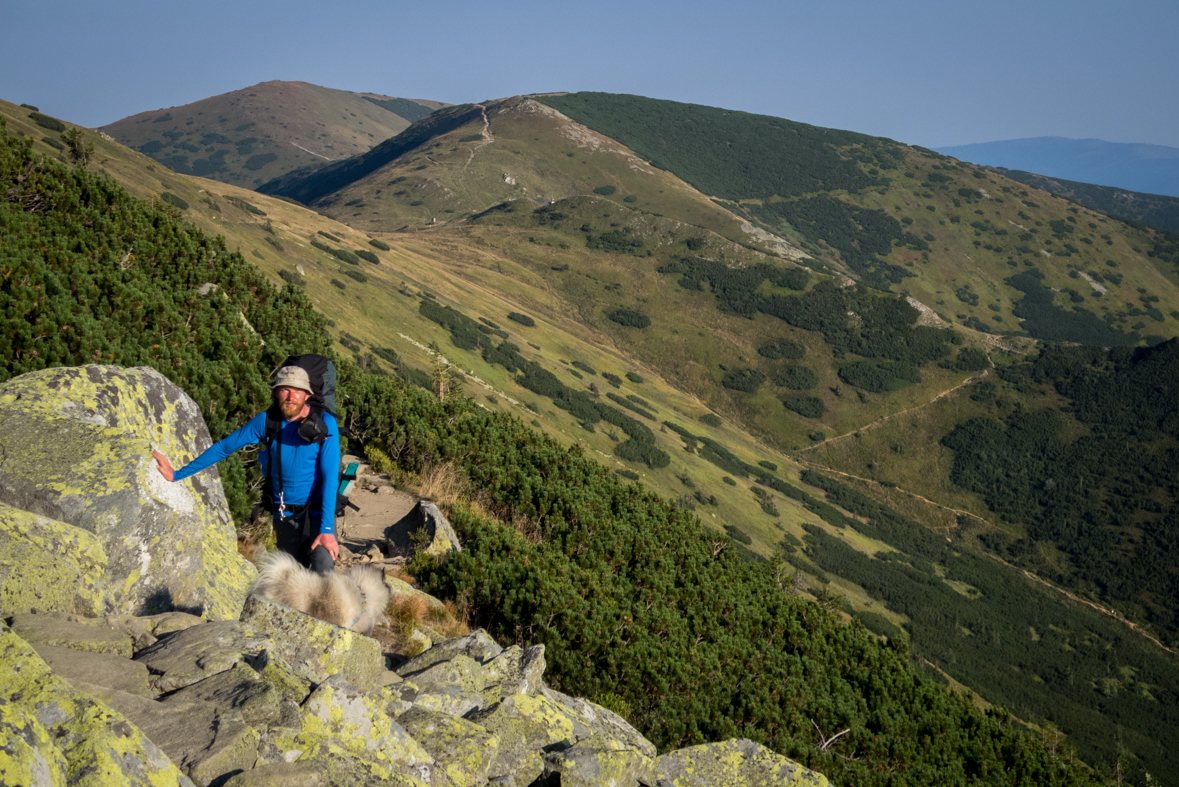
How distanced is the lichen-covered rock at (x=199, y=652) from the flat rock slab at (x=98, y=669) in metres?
0.12

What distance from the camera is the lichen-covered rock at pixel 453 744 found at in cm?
474

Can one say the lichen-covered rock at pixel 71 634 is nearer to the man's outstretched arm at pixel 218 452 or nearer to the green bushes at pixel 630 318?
the man's outstretched arm at pixel 218 452

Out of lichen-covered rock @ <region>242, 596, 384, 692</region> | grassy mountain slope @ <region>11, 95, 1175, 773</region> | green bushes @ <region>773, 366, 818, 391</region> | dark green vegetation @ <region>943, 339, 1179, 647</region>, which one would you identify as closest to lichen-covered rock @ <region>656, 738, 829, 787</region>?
lichen-covered rock @ <region>242, 596, 384, 692</region>

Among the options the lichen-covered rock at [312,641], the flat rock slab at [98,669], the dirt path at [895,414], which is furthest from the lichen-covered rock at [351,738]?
the dirt path at [895,414]

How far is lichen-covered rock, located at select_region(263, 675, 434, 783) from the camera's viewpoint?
396 cm

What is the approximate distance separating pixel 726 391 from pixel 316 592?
118 m

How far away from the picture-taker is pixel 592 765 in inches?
208

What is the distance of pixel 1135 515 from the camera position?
343 ft

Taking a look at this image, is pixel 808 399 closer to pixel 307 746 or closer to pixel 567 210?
pixel 567 210

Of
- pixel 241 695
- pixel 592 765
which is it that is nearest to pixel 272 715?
pixel 241 695

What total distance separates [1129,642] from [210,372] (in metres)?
114

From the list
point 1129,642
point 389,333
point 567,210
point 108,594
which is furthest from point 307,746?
point 567,210

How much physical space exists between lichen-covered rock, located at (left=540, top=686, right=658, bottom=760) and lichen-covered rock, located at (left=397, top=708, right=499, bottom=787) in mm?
1353

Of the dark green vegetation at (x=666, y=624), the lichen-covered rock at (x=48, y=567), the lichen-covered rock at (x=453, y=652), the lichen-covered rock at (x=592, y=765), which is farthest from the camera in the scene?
the dark green vegetation at (x=666, y=624)
